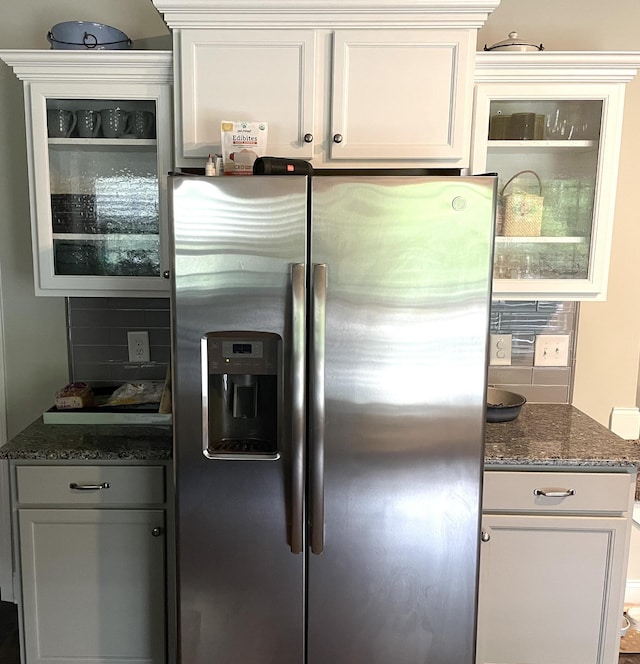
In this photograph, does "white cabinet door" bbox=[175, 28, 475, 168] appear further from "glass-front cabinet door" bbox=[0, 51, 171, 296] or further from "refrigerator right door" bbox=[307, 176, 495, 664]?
"refrigerator right door" bbox=[307, 176, 495, 664]

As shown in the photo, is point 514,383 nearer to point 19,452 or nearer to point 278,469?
point 278,469

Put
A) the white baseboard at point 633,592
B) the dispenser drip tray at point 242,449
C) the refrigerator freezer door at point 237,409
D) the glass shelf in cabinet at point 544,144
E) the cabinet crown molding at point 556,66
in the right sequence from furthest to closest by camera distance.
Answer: the white baseboard at point 633,592 → the glass shelf in cabinet at point 544,144 → the cabinet crown molding at point 556,66 → the dispenser drip tray at point 242,449 → the refrigerator freezer door at point 237,409

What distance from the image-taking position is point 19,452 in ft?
5.99

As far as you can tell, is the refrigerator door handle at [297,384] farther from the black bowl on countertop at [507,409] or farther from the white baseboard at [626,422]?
the white baseboard at [626,422]

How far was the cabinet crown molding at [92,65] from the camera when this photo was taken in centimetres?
191

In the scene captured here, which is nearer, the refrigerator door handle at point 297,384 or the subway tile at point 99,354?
the refrigerator door handle at point 297,384

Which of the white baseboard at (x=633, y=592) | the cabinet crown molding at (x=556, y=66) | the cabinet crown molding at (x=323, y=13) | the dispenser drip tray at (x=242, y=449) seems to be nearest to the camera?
the dispenser drip tray at (x=242, y=449)

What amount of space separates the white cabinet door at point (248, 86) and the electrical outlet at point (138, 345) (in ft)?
2.64

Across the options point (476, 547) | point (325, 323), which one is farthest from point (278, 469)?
point (476, 547)

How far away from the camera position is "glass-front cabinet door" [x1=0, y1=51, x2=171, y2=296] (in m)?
1.99

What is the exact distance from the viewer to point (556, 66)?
75.6 inches

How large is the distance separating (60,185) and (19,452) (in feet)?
2.99

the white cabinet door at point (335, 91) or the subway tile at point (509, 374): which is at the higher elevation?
the white cabinet door at point (335, 91)

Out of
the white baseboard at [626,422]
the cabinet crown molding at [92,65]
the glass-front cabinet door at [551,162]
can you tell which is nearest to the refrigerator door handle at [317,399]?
the glass-front cabinet door at [551,162]
